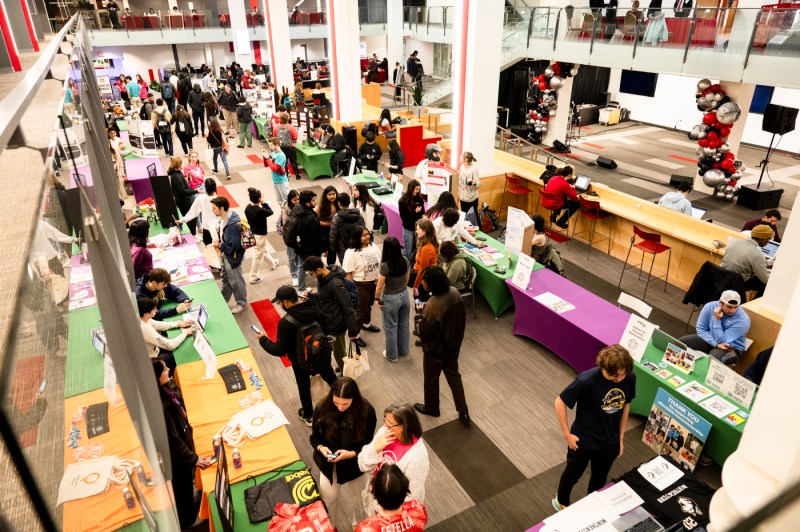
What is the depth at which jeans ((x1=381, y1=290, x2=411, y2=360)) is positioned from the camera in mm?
5496

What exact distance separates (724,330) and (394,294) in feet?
10.9

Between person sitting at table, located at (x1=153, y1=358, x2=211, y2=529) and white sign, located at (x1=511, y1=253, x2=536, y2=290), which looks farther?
white sign, located at (x1=511, y1=253, x2=536, y2=290)

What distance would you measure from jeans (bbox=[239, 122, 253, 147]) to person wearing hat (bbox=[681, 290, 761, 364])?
12522 mm

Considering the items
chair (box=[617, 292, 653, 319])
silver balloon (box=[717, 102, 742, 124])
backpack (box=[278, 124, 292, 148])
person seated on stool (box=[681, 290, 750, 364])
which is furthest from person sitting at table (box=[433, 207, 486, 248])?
silver balloon (box=[717, 102, 742, 124])

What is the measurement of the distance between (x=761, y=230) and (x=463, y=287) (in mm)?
3537

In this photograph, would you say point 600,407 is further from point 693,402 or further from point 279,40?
point 279,40

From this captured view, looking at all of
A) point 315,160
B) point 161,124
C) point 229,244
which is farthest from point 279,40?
point 229,244

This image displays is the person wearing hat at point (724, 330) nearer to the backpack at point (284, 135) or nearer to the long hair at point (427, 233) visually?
the long hair at point (427, 233)

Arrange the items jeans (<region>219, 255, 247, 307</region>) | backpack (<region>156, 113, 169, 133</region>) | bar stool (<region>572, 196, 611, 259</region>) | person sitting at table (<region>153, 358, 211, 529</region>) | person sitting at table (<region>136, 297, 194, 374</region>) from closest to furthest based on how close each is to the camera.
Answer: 1. person sitting at table (<region>153, 358, 211, 529</region>)
2. person sitting at table (<region>136, 297, 194, 374</region>)
3. jeans (<region>219, 255, 247, 307</region>)
4. bar stool (<region>572, 196, 611, 259</region>)
5. backpack (<region>156, 113, 169, 133</region>)

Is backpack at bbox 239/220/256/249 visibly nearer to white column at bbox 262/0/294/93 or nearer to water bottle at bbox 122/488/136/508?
water bottle at bbox 122/488/136/508

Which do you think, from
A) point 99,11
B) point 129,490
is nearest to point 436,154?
point 129,490

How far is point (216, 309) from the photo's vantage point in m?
5.29

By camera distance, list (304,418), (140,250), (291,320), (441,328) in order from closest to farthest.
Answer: (291,320), (441,328), (304,418), (140,250)

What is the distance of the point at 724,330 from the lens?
17.0 feet
